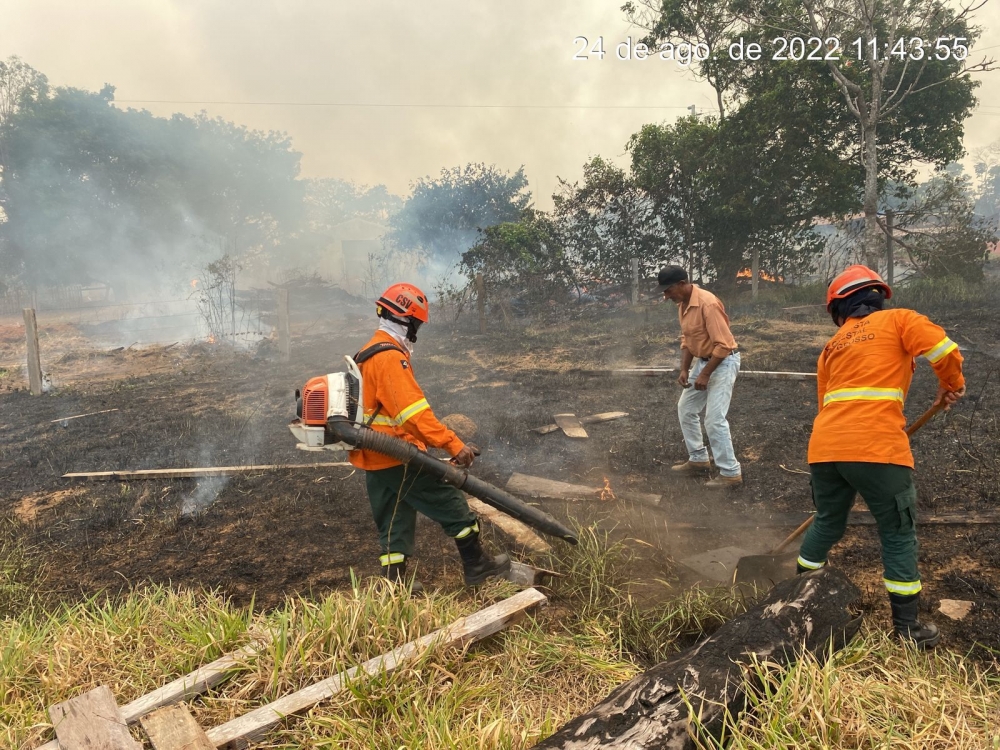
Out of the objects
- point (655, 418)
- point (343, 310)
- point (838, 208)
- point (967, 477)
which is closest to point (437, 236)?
point (343, 310)

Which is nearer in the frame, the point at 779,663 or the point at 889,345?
the point at 779,663

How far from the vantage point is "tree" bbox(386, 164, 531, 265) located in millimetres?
26141

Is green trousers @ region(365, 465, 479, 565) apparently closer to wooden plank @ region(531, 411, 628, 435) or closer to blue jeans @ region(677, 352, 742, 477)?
blue jeans @ region(677, 352, 742, 477)

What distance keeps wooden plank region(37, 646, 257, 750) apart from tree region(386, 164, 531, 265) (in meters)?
23.8

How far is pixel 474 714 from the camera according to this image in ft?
8.07

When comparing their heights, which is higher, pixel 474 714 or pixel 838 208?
pixel 838 208

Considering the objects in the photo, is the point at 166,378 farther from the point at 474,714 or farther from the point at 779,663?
the point at 779,663

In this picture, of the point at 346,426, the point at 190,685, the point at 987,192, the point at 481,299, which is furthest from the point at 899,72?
the point at 987,192

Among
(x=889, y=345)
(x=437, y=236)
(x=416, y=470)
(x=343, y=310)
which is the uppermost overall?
(x=437, y=236)

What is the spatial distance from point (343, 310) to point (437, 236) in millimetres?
6875

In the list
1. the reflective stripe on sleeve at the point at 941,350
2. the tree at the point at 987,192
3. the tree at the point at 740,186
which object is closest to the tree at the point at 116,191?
the tree at the point at 740,186

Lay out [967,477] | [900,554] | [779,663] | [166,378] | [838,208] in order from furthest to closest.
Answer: [838,208]
[166,378]
[967,477]
[900,554]
[779,663]

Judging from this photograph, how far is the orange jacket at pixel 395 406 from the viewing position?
3.32 m

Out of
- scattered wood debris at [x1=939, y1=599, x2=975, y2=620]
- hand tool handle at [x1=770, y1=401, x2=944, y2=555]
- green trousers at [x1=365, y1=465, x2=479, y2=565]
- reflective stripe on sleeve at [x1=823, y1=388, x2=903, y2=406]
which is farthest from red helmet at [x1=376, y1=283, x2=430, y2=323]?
scattered wood debris at [x1=939, y1=599, x2=975, y2=620]
